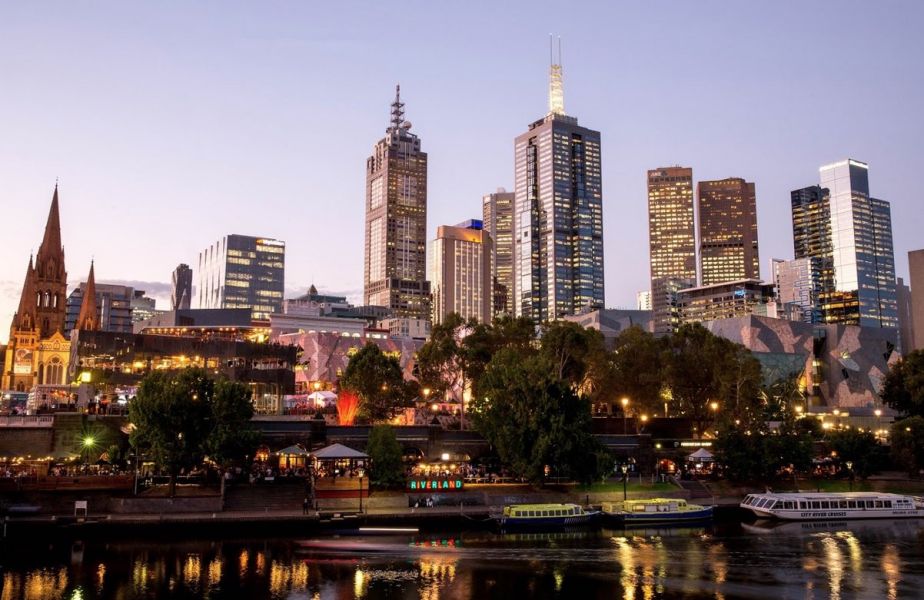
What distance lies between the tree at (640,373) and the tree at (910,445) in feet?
102

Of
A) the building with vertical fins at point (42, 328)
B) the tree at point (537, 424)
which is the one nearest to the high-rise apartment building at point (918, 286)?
the tree at point (537, 424)

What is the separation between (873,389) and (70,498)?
542ft

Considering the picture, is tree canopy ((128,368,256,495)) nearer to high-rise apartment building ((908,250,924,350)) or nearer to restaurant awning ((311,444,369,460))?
restaurant awning ((311,444,369,460))

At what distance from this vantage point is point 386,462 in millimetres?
77938

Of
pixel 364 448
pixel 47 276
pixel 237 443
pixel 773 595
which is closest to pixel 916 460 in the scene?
pixel 773 595

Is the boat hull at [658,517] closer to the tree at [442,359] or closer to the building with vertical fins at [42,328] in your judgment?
the tree at [442,359]

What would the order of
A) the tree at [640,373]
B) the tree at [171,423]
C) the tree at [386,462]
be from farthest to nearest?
the tree at [640,373] → the tree at [386,462] → the tree at [171,423]

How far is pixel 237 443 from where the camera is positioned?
74.1 meters

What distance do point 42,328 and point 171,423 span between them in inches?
4762

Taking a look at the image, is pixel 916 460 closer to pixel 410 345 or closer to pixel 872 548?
pixel 872 548

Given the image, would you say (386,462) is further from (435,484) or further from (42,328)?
(42,328)

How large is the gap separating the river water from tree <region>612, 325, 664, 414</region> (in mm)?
47954

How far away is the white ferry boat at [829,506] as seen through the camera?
7969 cm

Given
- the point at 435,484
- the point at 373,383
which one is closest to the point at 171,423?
the point at 435,484
